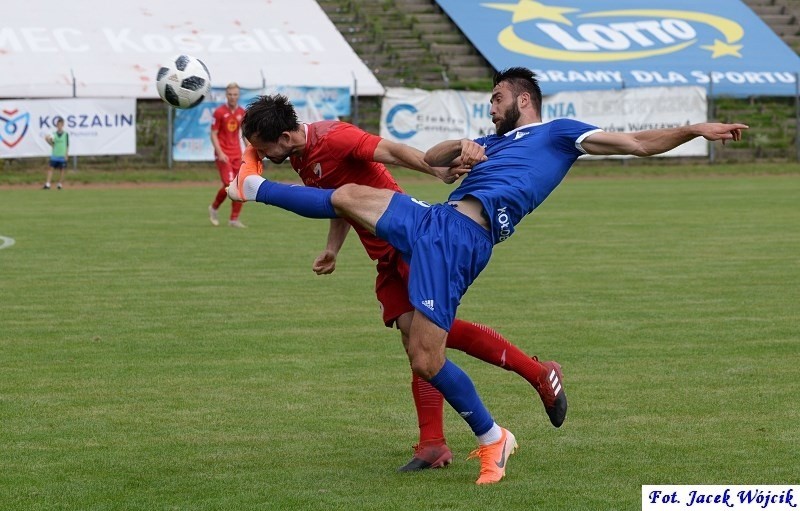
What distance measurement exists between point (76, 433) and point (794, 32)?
4448 cm

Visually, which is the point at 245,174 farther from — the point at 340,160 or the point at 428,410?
the point at 428,410

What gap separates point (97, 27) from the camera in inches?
1532

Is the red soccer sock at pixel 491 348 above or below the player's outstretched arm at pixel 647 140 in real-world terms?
below

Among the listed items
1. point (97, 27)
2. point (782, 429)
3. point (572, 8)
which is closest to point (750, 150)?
point (572, 8)

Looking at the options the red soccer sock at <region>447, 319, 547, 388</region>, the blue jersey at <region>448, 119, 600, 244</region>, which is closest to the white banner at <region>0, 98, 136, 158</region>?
the red soccer sock at <region>447, 319, 547, 388</region>

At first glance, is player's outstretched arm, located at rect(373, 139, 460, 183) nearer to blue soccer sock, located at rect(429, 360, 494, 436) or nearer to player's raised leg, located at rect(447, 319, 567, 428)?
player's raised leg, located at rect(447, 319, 567, 428)

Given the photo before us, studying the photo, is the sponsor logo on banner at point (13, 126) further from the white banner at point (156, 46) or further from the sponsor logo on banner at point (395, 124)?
the sponsor logo on banner at point (395, 124)

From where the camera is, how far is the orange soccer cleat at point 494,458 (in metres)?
6.25

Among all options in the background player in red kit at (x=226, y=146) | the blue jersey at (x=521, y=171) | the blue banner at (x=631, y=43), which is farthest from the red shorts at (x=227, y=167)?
the blue banner at (x=631, y=43)

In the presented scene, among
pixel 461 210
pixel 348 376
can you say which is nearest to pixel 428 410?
pixel 461 210

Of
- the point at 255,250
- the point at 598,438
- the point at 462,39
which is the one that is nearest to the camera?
the point at 598,438

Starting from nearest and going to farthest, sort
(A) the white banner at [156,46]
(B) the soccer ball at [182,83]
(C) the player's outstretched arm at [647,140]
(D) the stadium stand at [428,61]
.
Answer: (C) the player's outstretched arm at [647,140] → (B) the soccer ball at [182,83] → (A) the white banner at [156,46] → (D) the stadium stand at [428,61]

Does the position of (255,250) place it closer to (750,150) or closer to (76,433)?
(76,433)

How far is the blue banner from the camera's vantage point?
136 feet
